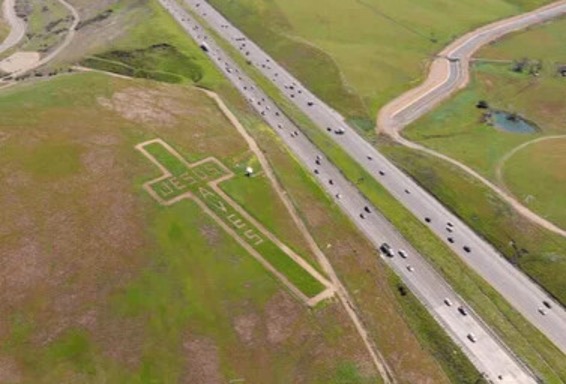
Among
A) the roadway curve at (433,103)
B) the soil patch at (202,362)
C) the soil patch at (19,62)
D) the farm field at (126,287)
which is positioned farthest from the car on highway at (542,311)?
the soil patch at (19,62)

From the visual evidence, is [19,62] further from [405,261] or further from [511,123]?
[511,123]

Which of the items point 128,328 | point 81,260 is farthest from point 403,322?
point 81,260

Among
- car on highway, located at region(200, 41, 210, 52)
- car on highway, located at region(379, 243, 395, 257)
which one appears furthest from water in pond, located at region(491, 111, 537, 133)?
car on highway, located at region(200, 41, 210, 52)

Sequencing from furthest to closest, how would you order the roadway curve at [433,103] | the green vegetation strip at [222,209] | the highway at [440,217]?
the roadway curve at [433,103], the highway at [440,217], the green vegetation strip at [222,209]

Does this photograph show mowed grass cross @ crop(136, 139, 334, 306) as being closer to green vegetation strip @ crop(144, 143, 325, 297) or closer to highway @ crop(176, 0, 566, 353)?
green vegetation strip @ crop(144, 143, 325, 297)

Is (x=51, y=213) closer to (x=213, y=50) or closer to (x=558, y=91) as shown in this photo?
(x=213, y=50)

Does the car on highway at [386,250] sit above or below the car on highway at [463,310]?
above

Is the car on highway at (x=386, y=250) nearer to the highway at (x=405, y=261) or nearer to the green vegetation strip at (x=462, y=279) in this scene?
the highway at (x=405, y=261)
